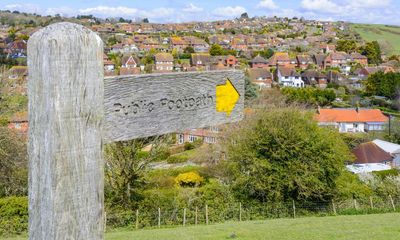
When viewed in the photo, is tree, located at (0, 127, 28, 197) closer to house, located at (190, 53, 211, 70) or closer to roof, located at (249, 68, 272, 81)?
roof, located at (249, 68, 272, 81)

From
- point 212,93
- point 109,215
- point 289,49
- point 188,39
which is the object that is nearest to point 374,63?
point 289,49

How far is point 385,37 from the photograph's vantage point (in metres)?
117

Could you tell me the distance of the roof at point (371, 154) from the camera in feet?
105

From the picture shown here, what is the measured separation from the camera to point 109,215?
53.1 feet

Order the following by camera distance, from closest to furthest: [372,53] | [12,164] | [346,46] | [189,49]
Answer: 1. [12,164]
2. [372,53]
3. [189,49]
4. [346,46]

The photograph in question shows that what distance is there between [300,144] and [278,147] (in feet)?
3.11

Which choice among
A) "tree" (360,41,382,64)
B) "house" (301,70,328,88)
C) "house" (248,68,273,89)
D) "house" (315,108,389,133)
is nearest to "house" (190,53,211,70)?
"house" (248,68,273,89)

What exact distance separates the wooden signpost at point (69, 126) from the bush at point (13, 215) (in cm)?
1473

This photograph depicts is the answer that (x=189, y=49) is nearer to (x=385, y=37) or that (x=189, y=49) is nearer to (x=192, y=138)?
(x=385, y=37)

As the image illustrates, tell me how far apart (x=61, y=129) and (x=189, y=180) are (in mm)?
23468

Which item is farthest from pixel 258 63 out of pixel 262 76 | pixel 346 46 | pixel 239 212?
pixel 239 212

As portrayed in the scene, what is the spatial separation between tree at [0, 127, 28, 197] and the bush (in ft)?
3.96

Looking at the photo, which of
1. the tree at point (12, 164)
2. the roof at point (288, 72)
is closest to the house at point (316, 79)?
the roof at point (288, 72)

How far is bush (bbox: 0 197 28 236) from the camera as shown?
14.7 m
